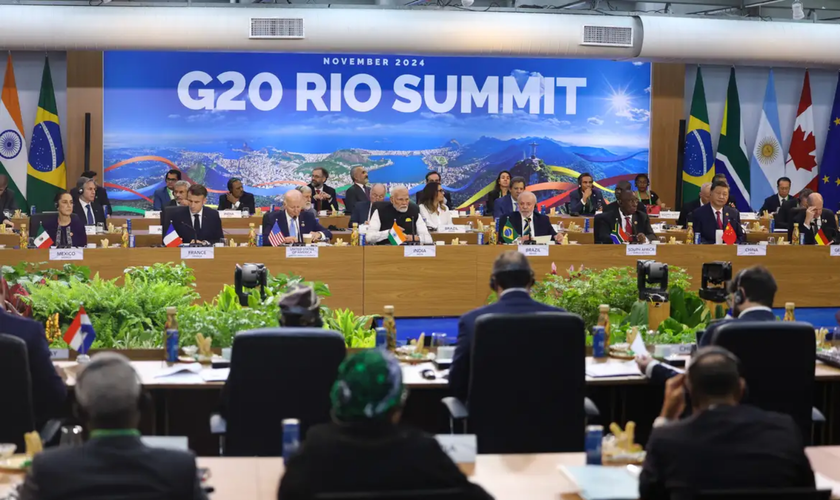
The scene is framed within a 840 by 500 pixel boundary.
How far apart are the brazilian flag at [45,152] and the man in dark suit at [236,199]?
2.72 metres

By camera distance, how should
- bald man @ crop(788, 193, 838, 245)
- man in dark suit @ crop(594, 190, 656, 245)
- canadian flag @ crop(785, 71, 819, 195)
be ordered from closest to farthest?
man in dark suit @ crop(594, 190, 656, 245) < bald man @ crop(788, 193, 838, 245) < canadian flag @ crop(785, 71, 819, 195)

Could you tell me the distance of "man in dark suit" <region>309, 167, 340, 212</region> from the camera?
13.1m

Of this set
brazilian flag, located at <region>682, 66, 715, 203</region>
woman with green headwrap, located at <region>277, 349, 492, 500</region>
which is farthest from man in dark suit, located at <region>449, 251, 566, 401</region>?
brazilian flag, located at <region>682, 66, 715, 203</region>

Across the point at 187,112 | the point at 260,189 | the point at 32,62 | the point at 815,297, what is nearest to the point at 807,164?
the point at 815,297

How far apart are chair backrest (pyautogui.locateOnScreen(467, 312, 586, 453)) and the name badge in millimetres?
Answer: 5682

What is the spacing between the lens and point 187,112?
46.9 ft

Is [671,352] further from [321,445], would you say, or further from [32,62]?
[32,62]

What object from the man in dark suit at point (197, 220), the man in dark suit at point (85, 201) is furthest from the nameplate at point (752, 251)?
the man in dark suit at point (85, 201)

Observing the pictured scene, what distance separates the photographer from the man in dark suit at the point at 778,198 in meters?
14.2

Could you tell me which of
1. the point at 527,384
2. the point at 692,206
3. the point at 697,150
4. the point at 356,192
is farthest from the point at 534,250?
the point at 697,150

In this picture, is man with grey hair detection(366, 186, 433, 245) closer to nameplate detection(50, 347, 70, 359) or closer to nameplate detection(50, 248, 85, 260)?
nameplate detection(50, 248, 85, 260)

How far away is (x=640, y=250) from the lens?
9.20 m

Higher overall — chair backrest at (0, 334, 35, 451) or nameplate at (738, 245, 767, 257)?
nameplate at (738, 245, 767, 257)

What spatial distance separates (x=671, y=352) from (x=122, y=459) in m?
3.32
